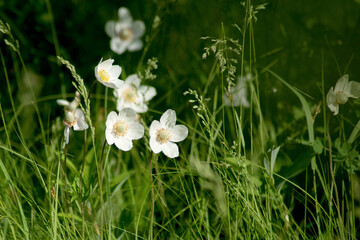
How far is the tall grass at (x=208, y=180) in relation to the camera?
1.10m

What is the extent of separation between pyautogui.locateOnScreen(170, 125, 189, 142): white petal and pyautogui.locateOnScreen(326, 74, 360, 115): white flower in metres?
0.37

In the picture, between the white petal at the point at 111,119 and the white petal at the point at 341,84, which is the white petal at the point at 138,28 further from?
the white petal at the point at 341,84

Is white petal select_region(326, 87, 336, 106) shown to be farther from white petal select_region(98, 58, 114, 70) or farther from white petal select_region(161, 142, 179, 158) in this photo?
white petal select_region(98, 58, 114, 70)

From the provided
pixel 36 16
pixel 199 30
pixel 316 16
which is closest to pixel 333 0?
pixel 316 16

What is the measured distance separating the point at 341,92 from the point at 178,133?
0.43 m

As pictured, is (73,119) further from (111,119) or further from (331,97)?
(331,97)

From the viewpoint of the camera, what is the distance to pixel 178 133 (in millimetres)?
1147

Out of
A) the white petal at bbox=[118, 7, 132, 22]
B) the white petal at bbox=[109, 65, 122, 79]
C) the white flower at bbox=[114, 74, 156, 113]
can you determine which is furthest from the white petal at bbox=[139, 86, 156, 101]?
the white petal at bbox=[118, 7, 132, 22]

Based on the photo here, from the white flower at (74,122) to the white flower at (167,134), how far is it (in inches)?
6.8

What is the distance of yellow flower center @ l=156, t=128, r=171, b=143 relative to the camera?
3.70 feet

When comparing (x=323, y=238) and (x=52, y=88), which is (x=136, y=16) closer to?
(x=52, y=88)

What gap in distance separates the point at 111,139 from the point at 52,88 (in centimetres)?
120

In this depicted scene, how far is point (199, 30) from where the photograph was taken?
6.15 ft

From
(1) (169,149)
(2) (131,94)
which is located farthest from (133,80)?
(1) (169,149)
